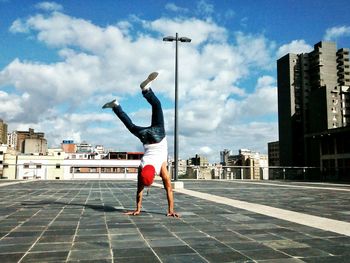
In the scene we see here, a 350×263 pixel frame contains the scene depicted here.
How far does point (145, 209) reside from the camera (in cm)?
870

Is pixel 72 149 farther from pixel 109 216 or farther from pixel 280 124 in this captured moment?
pixel 109 216

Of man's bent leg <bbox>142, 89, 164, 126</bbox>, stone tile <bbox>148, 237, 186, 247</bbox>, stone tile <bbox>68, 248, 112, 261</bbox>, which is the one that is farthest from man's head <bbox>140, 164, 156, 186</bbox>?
stone tile <bbox>68, 248, 112, 261</bbox>

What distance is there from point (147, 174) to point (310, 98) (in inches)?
3548

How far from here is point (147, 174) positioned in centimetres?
736

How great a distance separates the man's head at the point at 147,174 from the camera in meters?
7.36

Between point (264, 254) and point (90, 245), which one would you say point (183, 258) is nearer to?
point (264, 254)

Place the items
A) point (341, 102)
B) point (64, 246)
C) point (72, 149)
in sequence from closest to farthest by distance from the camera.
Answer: point (64, 246) → point (341, 102) → point (72, 149)

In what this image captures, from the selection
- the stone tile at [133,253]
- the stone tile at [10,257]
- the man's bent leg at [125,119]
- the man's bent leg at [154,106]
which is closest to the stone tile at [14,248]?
the stone tile at [10,257]

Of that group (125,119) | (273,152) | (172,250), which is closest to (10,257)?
(172,250)

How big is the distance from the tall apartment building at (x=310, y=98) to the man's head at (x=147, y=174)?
81633 millimetres

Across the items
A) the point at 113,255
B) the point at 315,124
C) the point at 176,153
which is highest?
the point at 315,124

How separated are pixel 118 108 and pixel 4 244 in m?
3.78

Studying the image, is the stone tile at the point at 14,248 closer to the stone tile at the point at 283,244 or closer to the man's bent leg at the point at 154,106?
the stone tile at the point at 283,244

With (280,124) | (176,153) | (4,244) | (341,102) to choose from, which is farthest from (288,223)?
(280,124)
